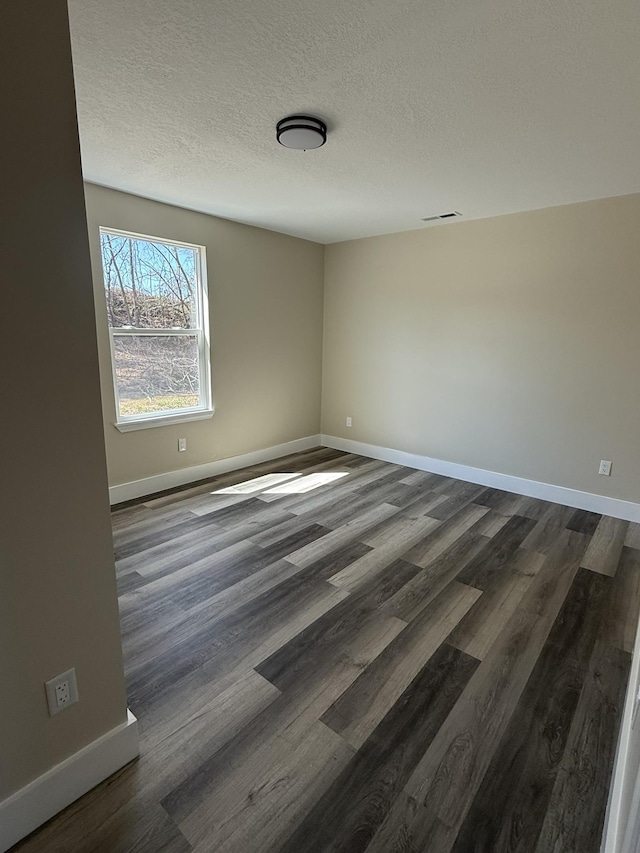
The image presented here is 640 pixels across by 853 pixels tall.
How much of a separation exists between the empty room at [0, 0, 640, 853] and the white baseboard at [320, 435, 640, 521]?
0.02m

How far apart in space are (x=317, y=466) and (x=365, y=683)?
115 inches

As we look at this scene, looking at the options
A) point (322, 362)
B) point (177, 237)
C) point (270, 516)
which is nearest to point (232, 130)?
point (177, 237)

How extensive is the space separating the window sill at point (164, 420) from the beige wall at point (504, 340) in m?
1.87

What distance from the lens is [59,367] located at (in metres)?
1.09

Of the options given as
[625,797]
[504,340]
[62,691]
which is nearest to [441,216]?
[504,340]

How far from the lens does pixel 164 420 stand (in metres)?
3.74

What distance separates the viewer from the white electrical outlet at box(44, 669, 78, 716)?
1194 millimetres

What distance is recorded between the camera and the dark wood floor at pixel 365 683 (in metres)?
1.26

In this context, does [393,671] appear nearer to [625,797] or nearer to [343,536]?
[625,797]

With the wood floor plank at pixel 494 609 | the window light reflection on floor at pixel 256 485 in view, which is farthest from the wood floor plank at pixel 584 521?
the window light reflection on floor at pixel 256 485

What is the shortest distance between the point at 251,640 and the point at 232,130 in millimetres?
2555

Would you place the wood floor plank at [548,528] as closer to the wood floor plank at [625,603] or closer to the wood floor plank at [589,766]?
the wood floor plank at [625,603]

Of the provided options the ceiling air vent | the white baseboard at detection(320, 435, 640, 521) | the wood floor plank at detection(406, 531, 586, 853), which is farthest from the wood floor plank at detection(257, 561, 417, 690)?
the ceiling air vent

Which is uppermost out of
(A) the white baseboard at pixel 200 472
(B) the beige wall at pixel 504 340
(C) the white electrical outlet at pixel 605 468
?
(B) the beige wall at pixel 504 340
